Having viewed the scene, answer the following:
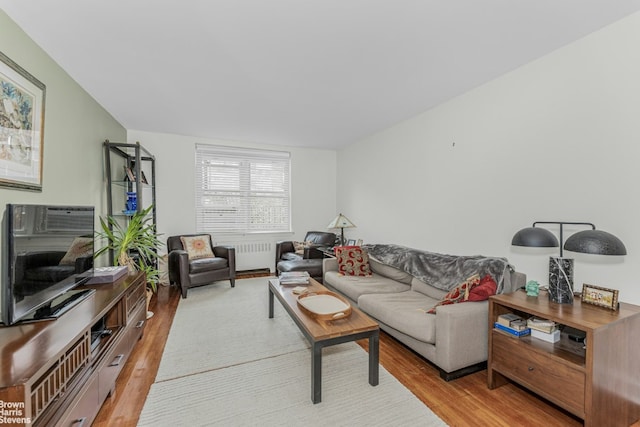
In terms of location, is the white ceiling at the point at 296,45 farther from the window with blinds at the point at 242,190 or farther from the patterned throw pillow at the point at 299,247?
the patterned throw pillow at the point at 299,247

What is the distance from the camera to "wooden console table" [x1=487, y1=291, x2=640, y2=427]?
1.42 meters

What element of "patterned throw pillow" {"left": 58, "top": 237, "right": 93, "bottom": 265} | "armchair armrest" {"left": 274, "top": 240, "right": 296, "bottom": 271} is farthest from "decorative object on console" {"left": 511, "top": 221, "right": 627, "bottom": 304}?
"armchair armrest" {"left": 274, "top": 240, "right": 296, "bottom": 271}

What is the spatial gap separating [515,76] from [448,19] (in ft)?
3.63

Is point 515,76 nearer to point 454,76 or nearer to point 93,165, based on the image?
point 454,76

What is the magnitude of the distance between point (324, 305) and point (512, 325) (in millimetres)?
1337

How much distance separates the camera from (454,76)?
98.3 inches

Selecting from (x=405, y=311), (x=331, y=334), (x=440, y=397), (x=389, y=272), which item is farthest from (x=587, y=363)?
(x=389, y=272)

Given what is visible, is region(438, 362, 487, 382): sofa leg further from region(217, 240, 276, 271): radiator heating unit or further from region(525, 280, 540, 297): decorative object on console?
region(217, 240, 276, 271): radiator heating unit

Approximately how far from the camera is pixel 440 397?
1.79 m

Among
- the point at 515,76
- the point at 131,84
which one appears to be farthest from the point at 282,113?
the point at 515,76

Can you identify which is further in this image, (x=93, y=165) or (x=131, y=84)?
(x=93, y=165)

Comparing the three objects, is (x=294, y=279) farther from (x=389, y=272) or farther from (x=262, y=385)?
(x=389, y=272)

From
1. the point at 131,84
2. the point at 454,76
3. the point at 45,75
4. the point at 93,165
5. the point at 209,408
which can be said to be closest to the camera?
the point at 209,408

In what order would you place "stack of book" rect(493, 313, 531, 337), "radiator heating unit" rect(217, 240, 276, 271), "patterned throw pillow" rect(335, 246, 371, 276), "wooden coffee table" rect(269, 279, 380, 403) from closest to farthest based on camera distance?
"wooden coffee table" rect(269, 279, 380, 403)
"stack of book" rect(493, 313, 531, 337)
"patterned throw pillow" rect(335, 246, 371, 276)
"radiator heating unit" rect(217, 240, 276, 271)
